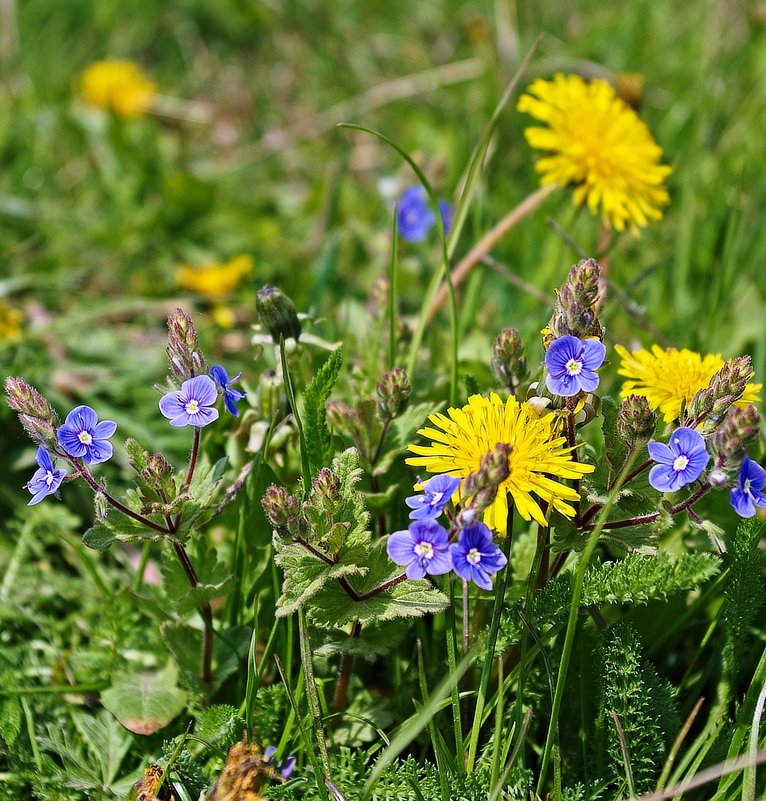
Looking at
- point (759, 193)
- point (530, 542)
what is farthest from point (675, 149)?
point (530, 542)

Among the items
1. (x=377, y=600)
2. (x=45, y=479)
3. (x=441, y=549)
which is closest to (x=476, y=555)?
(x=441, y=549)

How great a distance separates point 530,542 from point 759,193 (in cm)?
219

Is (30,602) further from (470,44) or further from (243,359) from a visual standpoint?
(470,44)

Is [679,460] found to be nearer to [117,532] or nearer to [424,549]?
[424,549]

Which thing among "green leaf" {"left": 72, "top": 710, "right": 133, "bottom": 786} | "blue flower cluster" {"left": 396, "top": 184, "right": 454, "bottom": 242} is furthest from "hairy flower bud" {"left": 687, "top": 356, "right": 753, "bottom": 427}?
"blue flower cluster" {"left": 396, "top": 184, "right": 454, "bottom": 242}

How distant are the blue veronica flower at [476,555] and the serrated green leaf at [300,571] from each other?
25 cm

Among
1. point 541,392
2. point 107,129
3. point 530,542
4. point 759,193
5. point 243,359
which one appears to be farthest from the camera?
point 107,129

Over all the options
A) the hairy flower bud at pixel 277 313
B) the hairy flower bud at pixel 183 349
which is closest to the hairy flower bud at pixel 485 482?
the hairy flower bud at pixel 183 349

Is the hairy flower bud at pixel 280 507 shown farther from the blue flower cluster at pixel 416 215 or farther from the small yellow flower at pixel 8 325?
the blue flower cluster at pixel 416 215

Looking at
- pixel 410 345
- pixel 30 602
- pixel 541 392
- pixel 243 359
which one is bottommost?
pixel 30 602

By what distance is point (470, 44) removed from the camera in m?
5.14

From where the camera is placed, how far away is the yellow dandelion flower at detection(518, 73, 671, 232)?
263 cm

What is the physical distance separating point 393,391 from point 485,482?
18.8 inches

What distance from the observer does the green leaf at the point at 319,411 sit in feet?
6.27
